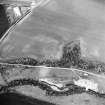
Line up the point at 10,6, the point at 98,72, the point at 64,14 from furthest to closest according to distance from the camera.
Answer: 1. the point at 10,6
2. the point at 64,14
3. the point at 98,72

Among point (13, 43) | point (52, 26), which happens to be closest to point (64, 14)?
point (52, 26)

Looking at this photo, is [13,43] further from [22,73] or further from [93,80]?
[93,80]

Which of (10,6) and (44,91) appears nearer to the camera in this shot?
(44,91)

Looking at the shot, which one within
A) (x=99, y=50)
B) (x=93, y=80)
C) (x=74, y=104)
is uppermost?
(x=99, y=50)

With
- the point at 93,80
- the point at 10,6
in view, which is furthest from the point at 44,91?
the point at 10,6

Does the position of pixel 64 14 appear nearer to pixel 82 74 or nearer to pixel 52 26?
pixel 52 26

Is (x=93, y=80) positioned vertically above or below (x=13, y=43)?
below

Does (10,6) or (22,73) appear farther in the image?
(10,6)

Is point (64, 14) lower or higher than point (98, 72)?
higher

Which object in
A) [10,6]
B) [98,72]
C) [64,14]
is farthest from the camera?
[10,6]
